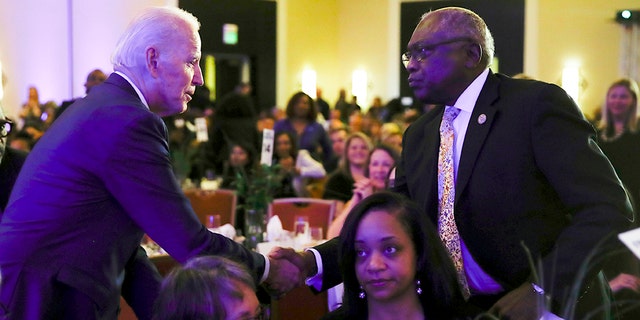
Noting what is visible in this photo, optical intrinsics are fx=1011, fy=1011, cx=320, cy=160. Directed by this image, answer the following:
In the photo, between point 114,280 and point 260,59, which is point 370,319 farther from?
point 260,59

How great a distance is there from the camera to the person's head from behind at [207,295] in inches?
80.0

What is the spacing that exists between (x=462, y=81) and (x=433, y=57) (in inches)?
3.9

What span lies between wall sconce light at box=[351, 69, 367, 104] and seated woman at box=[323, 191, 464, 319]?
19213 millimetres

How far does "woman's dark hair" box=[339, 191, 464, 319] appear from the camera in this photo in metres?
2.56

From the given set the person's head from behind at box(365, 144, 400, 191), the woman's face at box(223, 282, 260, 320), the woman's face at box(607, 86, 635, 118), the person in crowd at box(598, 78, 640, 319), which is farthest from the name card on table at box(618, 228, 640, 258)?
the woman's face at box(607, 86, 635, 118)

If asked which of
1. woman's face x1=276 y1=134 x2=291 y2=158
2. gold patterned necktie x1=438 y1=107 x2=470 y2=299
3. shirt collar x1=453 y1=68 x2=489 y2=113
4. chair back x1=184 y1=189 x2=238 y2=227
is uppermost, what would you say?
shirt collar x1=453 y1=68 x2=489 y2=113

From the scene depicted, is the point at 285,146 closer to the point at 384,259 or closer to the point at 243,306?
the point at 384,259

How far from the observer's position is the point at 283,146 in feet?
27.2

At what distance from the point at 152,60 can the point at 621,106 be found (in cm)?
468

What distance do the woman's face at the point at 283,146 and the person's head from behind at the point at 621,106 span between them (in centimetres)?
270

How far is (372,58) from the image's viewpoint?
2178 centimetres

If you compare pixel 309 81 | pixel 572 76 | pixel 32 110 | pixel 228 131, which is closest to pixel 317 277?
pixel 228 131

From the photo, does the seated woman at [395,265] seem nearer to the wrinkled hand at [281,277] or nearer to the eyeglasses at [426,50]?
the wrinkled hand at [281,277]

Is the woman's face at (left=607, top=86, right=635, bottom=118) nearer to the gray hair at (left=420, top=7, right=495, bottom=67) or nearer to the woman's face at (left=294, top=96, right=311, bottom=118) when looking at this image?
the woman's face at (left=294, top=96, right=311, bottom=118)
